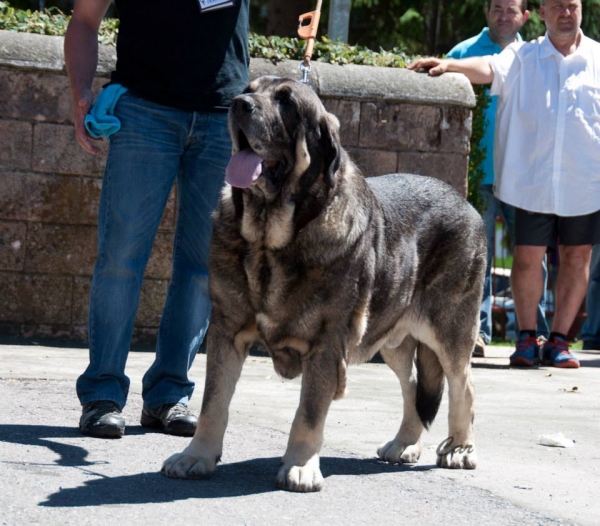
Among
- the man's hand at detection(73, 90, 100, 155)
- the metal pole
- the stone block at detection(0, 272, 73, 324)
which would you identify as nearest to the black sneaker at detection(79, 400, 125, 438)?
the man's hand at detection(73, 90, 100, 155)

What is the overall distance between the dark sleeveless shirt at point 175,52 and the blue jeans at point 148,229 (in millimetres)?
71

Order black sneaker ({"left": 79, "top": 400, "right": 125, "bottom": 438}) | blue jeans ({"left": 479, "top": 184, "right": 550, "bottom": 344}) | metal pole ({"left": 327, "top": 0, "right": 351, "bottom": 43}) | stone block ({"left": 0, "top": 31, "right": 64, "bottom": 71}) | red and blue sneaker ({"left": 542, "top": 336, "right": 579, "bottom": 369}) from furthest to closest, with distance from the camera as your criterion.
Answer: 1. metal pole ({"left": 327, "top": 0, "right": 351, "bottom": 43})
2. blue jeans ({"left": 479, "top": 184, "right": 550, "bottom": 344})
3. red and blue sneaker ({"left": 542, "top": 336, "right": 579, "bottom": 369})
4. stone block ({"left": 0, "top": 31, "right": 64, "bottom": 71})
5. black sneaker ({"left": 79, "top": 400, "right": 125, "bottom": 438})

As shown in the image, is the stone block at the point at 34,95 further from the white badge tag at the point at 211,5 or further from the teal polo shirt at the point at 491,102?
the teal polo shirt at the point at 491,102

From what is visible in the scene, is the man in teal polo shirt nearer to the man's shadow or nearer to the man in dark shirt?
the man in dark shirt

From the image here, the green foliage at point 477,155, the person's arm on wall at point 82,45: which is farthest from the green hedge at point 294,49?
the person's arm on wall at point 82,45

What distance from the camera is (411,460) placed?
186 inches

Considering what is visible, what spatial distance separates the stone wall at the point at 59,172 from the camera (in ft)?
24.0

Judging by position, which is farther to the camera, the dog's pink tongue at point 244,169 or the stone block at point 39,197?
the stone block at point 39,197

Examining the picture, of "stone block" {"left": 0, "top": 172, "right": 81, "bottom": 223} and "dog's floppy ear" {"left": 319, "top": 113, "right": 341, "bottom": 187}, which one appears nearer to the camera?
"dog's floppy ear" {"left": 319, "top": 113, "right": 341, "bottom": 187}

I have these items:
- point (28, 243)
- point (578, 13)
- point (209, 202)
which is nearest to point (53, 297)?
point (28, 243)

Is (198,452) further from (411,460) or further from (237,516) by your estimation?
(411,460)

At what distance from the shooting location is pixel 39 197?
291 inches

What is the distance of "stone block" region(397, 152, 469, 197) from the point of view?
7.82m

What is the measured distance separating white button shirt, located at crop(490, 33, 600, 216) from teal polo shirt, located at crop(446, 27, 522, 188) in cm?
36
